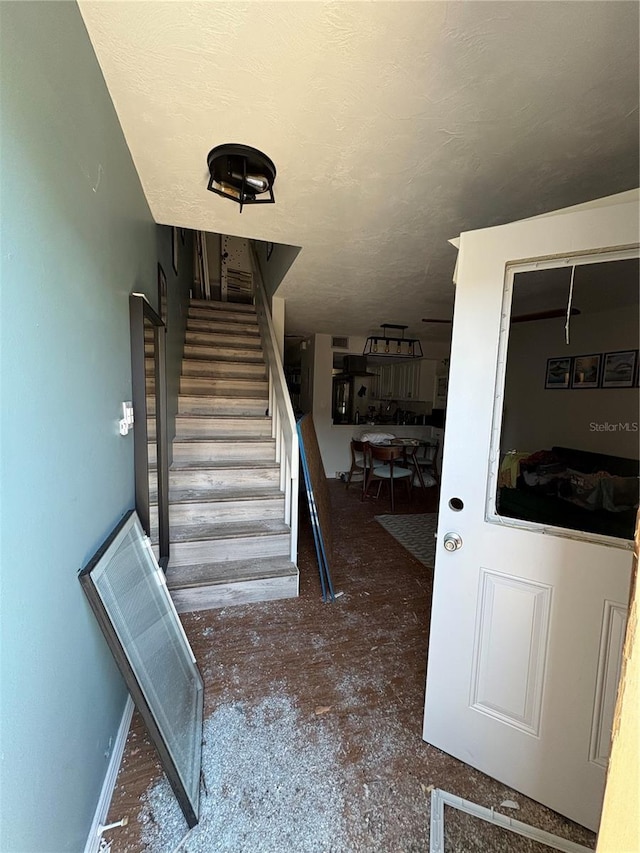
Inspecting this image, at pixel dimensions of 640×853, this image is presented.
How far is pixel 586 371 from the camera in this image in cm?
355

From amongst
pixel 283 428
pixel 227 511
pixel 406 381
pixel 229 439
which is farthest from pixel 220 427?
pixel 406 381

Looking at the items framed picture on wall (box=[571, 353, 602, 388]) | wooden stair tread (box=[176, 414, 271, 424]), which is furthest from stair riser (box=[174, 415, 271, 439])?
framed picture on wall (box=[571, 353, 602, 388])

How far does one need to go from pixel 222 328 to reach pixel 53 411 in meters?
3.86

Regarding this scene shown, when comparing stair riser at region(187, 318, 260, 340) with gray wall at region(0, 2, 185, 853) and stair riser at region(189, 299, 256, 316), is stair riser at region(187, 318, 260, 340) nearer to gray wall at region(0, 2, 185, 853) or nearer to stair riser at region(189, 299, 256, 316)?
stair riser at region(189, 299, 256, 316)

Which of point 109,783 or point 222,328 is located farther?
point 222,328

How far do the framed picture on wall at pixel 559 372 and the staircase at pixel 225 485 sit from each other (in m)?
2.82

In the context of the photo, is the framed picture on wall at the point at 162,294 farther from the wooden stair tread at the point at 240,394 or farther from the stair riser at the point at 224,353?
the stair riser at the point at 224,353

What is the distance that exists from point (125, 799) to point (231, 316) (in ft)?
15.0

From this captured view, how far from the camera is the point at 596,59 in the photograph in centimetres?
101

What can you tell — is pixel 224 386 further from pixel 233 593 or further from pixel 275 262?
pixel 233 593

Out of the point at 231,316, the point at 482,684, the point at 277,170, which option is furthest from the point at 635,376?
the point at 231,316

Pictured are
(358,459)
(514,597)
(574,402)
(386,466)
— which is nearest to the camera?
(514,597)

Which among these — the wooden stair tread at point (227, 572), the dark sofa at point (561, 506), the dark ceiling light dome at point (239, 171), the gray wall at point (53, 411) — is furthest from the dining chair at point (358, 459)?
the gray wall at point (53, 411)

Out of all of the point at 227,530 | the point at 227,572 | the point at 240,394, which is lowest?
the point at 227,572
